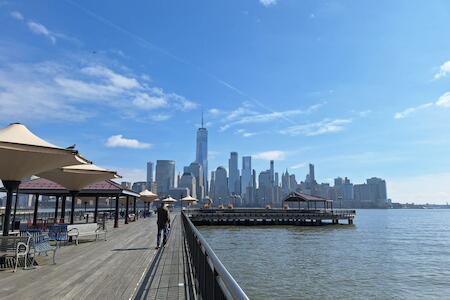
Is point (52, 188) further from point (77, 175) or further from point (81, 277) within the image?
point (81, 277)

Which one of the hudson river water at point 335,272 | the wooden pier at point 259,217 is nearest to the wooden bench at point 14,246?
the hudson river water at point 335,272

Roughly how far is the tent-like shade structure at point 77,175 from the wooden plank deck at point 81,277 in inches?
159

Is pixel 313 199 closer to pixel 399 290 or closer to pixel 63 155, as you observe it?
pixel 399 290

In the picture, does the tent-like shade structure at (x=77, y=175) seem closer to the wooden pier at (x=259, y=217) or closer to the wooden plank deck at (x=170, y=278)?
the wooden plank deck at (x=170, y=278)

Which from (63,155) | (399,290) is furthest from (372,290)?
(63,155)

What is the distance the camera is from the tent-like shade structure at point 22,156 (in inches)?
363

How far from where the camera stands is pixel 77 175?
16344mm

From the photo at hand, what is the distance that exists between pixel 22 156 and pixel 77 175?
267 inches

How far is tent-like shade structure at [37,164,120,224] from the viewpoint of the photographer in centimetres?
1494

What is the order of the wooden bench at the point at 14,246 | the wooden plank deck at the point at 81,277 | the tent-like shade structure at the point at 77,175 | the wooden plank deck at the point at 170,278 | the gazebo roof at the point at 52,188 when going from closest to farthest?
the wooden plank deck at the point at 170,278 < the wooden plank deck at the point at 81,277 < the wooden bench at the point at 14,246 < the tent-like shade structure at the point at 77,175 < the gazebo roof at the point at 52,188

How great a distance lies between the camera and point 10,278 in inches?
309

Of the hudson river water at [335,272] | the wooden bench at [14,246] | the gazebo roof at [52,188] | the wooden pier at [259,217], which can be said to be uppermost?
the gazebo roof at [52,188]

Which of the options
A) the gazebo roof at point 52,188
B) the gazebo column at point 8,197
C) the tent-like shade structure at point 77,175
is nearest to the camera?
the gazebo column at point 8,197

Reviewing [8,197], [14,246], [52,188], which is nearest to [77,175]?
[8,197]
